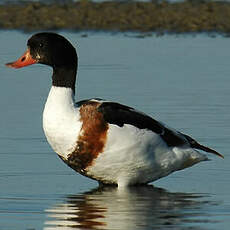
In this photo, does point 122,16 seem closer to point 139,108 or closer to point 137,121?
point 139,108

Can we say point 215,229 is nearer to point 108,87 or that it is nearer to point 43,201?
point 43,201

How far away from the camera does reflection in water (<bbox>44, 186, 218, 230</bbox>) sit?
9.12 meters

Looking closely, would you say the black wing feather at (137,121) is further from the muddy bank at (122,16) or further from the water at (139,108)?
the muddy bank at (122,16)

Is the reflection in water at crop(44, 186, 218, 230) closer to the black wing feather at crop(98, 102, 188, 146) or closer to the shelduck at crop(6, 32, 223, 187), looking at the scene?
the shelduck at crop(6, 32, 223, 187)

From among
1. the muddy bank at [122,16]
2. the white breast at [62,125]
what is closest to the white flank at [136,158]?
the white breast at [62,125]

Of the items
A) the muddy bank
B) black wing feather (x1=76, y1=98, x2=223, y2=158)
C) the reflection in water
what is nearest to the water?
the reflection in water

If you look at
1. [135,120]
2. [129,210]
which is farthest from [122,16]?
[129,210]

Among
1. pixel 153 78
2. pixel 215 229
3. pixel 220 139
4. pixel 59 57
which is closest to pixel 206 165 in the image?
pixel 220 139

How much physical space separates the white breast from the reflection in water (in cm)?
48

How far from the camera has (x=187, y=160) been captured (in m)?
10.9

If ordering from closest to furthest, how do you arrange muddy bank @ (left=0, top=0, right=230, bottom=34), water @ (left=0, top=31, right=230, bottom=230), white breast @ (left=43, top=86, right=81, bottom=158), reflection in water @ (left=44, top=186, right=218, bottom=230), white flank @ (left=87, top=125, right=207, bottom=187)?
reflection in water @ (left=44, top=186, right=218, bottom=230) → water @ (left=0, top=31, right=230, bottom=230) → white breast @ (left=43, top=86, right=81, bottom=158) → white flank @ (left=87, top=125, right=207, bottom=187) → muddy bank @ (left=0, top=0, right=230, bottom=34)

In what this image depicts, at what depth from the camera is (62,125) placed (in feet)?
33.6

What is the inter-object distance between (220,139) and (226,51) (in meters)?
5.73

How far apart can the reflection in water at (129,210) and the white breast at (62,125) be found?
0.48 metres
